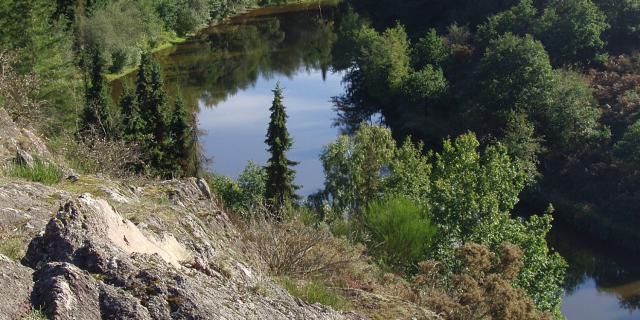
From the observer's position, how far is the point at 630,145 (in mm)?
38281

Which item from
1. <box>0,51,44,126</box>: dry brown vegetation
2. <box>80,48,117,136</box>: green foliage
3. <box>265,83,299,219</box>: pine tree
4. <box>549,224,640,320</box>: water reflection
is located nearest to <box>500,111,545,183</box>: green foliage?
<box>549,224,640,320</box>: water reflection

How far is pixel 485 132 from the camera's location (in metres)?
45.0

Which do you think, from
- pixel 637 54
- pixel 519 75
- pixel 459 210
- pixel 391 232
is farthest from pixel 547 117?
pixel 391 232

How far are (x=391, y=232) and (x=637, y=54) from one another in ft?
126

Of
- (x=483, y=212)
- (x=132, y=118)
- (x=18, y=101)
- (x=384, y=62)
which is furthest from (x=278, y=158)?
(x=384, y=62)

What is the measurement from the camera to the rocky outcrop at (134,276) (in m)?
5.31

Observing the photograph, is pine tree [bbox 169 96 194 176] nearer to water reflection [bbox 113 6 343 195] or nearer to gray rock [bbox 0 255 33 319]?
water reflection [bbox 113 6 343 195]

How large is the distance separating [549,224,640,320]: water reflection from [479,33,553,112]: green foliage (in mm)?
9551

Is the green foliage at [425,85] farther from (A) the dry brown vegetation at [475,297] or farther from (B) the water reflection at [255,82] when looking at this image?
(A) the dry brown vegetation at [475,297]

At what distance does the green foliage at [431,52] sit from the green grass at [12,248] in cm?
5274

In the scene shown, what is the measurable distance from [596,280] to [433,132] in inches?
755

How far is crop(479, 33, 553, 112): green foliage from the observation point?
43844 mm

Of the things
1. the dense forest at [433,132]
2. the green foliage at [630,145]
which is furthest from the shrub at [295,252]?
the green foliage at [630,145]

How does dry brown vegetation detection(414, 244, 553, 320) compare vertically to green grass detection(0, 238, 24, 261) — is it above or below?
below
